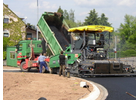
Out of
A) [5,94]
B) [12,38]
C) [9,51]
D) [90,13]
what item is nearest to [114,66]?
[5,94]

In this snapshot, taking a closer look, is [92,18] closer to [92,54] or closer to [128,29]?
[128,29]

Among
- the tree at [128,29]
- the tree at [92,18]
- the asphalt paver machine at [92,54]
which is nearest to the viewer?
the asphalt paver machine at [92,54]

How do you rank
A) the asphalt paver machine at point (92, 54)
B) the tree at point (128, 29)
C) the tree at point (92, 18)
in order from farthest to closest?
the tree at point (92, 18), the tree at point (128, 29), the asphalt paver machine at point (92, 54)

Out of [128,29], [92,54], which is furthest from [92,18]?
[92,54]

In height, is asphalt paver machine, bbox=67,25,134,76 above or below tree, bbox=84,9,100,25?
below

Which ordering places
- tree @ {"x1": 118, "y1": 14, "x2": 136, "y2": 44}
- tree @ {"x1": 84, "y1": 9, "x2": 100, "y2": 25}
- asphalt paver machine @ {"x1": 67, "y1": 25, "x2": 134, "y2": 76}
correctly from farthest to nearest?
1. tree @ {"x1": 84, "y1": 9, "x2": 100, "y2": 25}
2. tree @ {"x1": 118, "y1": 14, "x2": 136, "y2": 44}
3. asphalt paver machine @ {"x1": 67, "y1": 25, "x2": 134, "y2": 76}

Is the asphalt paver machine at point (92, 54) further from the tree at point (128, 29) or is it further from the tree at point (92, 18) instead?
the tree at point (92, 18)

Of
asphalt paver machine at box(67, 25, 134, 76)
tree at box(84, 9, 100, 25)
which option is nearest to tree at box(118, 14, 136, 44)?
tree at box(84, 9, 100, 25)

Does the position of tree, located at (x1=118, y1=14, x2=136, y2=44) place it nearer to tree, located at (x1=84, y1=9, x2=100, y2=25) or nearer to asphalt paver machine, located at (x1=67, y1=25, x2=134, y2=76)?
tree, located at (x1=84, y1=9, x2=100, y2=25)

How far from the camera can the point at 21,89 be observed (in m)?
8.83

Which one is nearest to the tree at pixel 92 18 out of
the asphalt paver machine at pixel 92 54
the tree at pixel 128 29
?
the tree at pixel 128 29

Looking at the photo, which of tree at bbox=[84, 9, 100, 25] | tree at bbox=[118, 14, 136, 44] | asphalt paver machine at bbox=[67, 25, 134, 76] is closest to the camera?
asphalt paver machine at bbox=[67, 25, 134, 76]

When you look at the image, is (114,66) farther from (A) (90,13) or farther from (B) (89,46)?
(A) (90,13)

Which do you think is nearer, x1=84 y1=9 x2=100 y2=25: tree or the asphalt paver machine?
the asphalt paver machine
